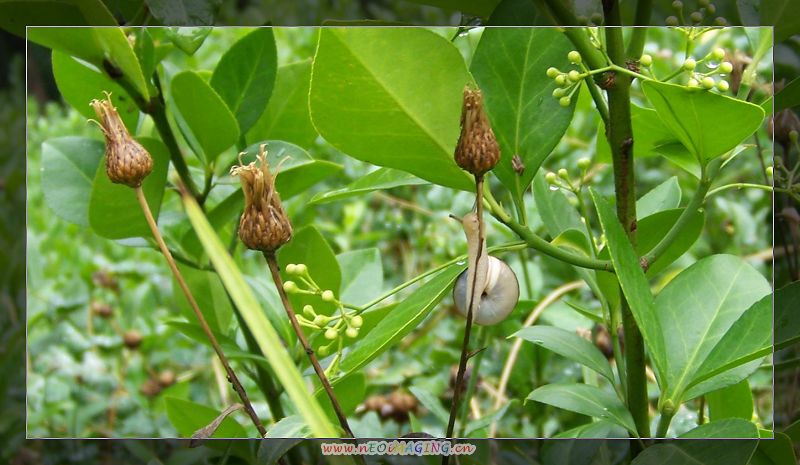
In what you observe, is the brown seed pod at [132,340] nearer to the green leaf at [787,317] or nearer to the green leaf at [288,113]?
the green leaf at [288,113]

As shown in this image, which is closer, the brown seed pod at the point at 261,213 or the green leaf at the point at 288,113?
the brown seed pod at the point at 261,213

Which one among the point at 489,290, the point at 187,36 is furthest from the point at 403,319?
the point at 187,36

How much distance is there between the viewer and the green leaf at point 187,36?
14.7 inches

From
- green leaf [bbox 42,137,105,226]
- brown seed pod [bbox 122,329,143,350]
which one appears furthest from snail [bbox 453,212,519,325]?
brown seed pod [bbox 122,329,143,350]

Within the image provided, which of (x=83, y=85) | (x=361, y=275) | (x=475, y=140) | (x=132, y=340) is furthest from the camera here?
(x=132, y=340)

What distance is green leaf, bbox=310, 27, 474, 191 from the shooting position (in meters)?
0.31

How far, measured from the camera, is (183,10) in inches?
14.6

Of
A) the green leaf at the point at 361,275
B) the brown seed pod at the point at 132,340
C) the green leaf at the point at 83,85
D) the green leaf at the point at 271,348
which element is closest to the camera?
the green leaf at the point at 271,348

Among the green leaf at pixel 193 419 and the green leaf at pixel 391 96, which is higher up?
the green leaf at pixel 391 96

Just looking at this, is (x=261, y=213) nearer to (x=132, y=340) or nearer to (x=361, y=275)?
(x=361, y=275)

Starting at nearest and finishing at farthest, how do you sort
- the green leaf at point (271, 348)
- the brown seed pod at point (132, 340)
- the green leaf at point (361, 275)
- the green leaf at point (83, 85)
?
the green leaf at point (271, 348) → the green leaf at point (83, 85) → the green leaf at point (361, 275) → the brown seed pod at point (132, 340)

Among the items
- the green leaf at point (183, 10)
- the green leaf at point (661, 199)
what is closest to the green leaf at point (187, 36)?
the green leaf at point (183, 10)

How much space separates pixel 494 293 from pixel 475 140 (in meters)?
0.07

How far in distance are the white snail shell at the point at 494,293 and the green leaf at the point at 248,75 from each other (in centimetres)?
16
